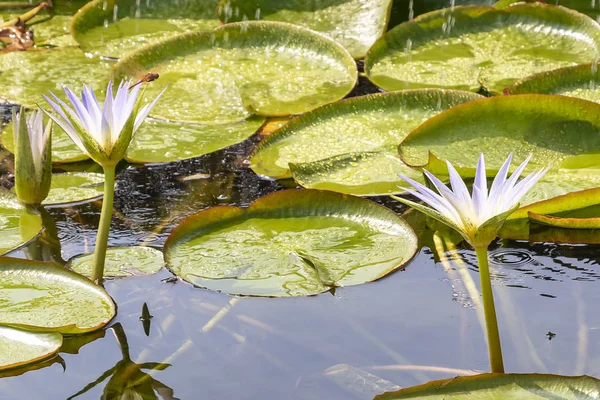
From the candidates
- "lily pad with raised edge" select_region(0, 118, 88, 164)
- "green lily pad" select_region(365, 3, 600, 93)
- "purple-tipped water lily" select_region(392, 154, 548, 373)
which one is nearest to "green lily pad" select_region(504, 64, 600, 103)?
"green lily pad" select_region(365, 3, 600, 93)

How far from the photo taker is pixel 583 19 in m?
3.06

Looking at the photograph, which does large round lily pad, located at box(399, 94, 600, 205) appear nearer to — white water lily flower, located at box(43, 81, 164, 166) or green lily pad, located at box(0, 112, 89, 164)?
white water lily flower, located at box(43, 81, 164, 166)

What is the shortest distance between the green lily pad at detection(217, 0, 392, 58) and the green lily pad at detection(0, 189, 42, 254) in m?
1.60

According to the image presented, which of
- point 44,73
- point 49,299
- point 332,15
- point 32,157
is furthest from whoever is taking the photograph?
point 332,15

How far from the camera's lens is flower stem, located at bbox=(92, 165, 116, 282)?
5.54 ft

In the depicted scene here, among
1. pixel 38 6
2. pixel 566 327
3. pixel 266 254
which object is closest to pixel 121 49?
pixel 38 6

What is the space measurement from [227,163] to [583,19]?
1570mm

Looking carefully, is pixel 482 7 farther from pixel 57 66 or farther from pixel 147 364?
pixel 147 364

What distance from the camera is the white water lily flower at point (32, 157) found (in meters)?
2.05

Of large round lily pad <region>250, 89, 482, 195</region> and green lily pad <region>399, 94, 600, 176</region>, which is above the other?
green lily pad <region>399, 94, 600, 176</region>

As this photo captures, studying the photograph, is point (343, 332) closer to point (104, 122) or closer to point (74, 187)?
point (104, 122)

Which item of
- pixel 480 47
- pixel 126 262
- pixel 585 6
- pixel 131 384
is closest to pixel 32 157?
pixel 126 262

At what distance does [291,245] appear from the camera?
1922mm

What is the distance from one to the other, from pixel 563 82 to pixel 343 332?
144 centimetres
